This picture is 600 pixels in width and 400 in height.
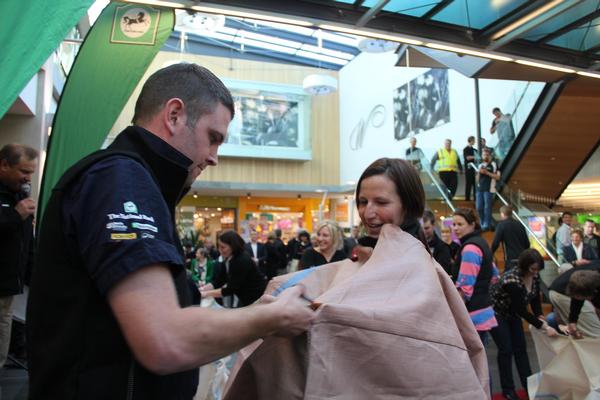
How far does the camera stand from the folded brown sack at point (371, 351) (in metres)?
1.22

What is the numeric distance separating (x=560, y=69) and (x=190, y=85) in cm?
736

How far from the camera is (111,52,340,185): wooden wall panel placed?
2234cm

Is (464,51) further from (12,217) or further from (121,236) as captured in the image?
(121,236)

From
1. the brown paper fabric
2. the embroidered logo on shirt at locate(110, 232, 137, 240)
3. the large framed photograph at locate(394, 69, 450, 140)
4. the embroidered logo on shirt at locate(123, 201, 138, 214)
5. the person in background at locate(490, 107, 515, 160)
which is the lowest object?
the brown paper fabric

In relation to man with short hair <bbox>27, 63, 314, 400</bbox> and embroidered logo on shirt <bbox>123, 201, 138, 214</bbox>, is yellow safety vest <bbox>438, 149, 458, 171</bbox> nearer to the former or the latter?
man with short hair <bbox>27, 63, 314, 400</bbox>

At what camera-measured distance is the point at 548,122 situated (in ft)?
35.0

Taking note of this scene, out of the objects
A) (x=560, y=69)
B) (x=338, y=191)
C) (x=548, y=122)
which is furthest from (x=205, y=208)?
(x=560, y=69)

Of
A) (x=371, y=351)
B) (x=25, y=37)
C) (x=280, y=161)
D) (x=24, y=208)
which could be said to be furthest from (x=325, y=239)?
(x=280, y=161)

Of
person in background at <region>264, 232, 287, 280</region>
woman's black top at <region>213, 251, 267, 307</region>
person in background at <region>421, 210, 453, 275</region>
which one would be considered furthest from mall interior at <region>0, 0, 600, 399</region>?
person in background at <region>264, 232, 287, 280</region>

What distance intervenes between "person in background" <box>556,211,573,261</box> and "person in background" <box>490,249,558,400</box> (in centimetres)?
452

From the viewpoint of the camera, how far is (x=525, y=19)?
19.6 feet

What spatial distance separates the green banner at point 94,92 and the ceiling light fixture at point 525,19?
438 centimetres

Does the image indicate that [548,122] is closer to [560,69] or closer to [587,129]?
[587,129]

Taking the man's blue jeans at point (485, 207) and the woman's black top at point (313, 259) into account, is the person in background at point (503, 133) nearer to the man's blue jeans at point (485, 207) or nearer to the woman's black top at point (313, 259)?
the man's blue jeans at point (485, 207)
